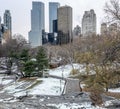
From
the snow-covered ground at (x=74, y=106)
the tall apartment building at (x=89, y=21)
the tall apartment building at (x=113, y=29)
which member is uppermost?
the tall apartment building at (x=89, y=21)

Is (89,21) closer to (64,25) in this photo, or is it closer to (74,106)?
(64,25)

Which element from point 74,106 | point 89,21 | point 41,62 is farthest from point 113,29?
point 89,21

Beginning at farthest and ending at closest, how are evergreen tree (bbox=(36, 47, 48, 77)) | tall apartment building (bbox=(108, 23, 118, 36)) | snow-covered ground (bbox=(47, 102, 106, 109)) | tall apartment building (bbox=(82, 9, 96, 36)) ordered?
tall apartment building (bbox=(82, 9, 96, 36)), evergreen tree (bbox=(36, 47, 48, 77)), tall apartment building (bbox=(108, 23, 118, 36)), snow-covered ground (bbox=(47, 102, 106, 109))

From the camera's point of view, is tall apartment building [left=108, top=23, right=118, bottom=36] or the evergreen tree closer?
tall apartment building [left=108, top=23, right=118, bottom=36]

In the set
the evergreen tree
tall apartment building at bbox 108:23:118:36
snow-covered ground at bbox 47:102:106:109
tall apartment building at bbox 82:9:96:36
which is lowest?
snow-covered ground at bbox 47:102:106:109

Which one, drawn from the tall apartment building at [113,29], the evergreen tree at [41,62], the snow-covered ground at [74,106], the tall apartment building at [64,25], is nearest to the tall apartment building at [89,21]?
the tall apartment building at [64,25]

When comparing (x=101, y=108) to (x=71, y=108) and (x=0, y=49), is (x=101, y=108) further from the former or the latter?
(x=0, y=49)

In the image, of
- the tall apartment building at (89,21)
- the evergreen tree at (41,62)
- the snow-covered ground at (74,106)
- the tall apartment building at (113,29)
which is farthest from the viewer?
the tall apartment building at (89,21)

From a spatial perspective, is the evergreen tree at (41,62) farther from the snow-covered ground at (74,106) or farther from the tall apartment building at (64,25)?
the tall apartment building at (64,25)

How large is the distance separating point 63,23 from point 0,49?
34.7 metres

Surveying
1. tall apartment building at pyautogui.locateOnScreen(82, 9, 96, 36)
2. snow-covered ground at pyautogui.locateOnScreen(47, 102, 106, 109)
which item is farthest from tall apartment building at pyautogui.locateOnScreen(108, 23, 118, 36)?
tall apartment building at pyautogui.locateOnScreen(82, 9, 96, 36)

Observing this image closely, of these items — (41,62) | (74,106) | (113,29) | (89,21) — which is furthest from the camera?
(89,21)

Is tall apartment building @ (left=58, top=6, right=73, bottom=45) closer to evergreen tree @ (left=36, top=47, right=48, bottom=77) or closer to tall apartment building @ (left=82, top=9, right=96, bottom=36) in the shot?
tall apartment building @ (left=82, top=9, right=96, bottom=36)

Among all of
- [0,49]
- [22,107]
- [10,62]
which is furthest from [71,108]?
[0,49]
